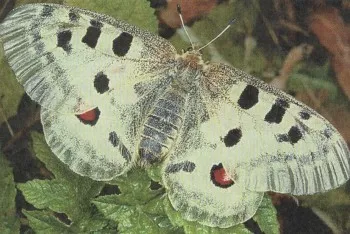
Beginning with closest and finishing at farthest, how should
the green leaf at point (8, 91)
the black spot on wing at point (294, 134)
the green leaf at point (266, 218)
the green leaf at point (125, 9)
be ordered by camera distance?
1. the black spot on wing at point (294, 134)
2. the green leaf at point (266, 218)
3. the green leaf at point (125, 9)
4. the green leaf at point (8, 91)

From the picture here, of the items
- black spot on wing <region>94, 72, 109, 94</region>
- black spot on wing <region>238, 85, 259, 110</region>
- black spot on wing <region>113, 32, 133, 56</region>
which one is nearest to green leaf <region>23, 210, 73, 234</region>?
black spot on wing <region>94, 72, 109, 94</region>

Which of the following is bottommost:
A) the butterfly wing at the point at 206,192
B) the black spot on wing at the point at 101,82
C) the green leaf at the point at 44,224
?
the green leaf at the point at 44,224

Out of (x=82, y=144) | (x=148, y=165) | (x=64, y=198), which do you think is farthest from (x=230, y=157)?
(x=64, y=198)

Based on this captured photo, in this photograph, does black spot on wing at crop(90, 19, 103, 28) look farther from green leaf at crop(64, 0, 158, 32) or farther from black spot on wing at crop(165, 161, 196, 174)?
green leaf at crop(64, 0, 158, 32)

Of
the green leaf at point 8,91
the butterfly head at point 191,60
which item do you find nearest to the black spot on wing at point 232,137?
the butterfly head at point 191,60

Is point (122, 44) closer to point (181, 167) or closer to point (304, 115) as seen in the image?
point (181, 167)

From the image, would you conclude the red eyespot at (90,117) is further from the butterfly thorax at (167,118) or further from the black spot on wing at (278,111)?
the black spot on wing at (278,111)

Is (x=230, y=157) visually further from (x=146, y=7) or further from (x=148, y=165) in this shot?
(x=146, y=7)
